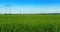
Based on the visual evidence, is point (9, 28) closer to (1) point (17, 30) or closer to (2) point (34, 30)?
(1) point (17, 30)

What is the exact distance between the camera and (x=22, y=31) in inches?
339

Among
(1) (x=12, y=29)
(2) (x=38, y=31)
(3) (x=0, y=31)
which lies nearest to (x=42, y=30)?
(2) (x=38, y=31)

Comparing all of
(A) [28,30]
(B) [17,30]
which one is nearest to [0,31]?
(B) [17,30]

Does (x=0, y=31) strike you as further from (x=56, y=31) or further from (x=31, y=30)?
(x=56, y=31)

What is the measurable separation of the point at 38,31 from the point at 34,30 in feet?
0.97

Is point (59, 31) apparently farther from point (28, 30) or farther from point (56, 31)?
point (28, 30)

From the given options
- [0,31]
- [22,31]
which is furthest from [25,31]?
[0,31]

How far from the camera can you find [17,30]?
8.80 m

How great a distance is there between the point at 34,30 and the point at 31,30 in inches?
6.9

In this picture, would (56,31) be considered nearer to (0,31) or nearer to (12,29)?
(12,29)

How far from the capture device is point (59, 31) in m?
8.78

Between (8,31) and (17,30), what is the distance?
0.49m

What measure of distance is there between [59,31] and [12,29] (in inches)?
97.7

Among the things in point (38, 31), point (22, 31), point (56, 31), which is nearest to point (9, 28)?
point (22, 31)
